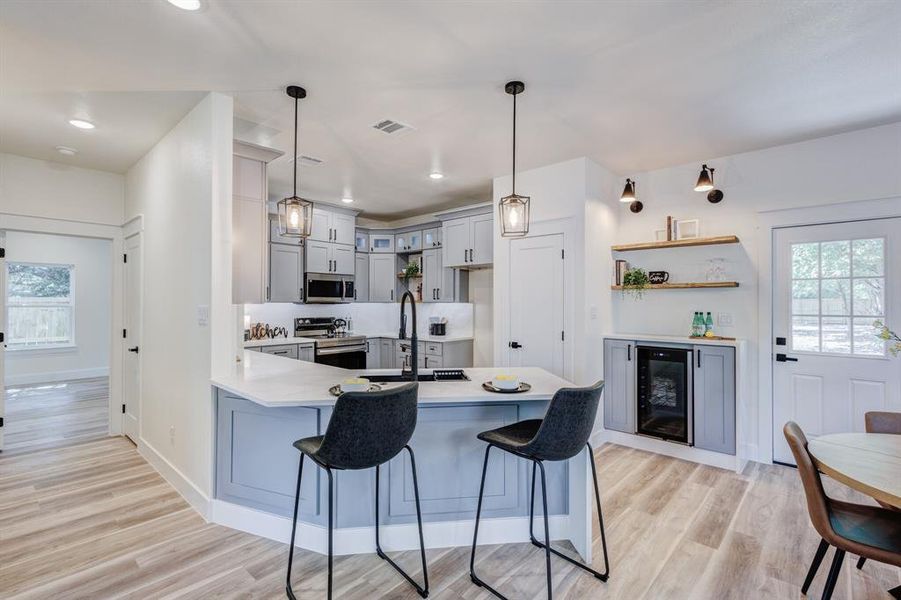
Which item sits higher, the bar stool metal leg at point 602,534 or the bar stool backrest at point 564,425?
the bar stool backrest at point 564,425

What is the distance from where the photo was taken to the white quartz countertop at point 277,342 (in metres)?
4.85

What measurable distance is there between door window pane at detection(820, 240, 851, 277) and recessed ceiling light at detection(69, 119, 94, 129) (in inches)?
227

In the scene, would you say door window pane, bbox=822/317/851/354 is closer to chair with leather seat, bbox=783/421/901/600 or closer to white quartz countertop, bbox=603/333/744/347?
white quartz countertop, bbox=603/333/744/347

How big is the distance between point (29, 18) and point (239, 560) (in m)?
2.82

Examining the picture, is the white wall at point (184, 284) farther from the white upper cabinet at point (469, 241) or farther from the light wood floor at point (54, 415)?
the white upper cabinet at point (469, 241)

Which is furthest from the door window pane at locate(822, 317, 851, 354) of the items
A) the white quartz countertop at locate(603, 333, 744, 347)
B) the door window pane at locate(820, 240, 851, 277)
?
the white quartz countertop at locate(603, 333, 744, 347)

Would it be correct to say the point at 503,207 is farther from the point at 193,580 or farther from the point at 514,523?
the point at 193,580

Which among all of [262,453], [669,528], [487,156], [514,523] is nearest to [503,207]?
[487,156]

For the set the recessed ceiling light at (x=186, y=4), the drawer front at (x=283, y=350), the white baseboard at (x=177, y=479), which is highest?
the recessed ceiling light at (x=186, y=4)

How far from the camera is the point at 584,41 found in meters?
2.14

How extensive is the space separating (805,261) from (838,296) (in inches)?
14.1

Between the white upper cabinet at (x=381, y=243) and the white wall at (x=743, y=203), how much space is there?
3.28 m

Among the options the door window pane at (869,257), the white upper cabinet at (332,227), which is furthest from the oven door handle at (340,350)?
the door window pane at (869,257)

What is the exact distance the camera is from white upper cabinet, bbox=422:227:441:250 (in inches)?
231
